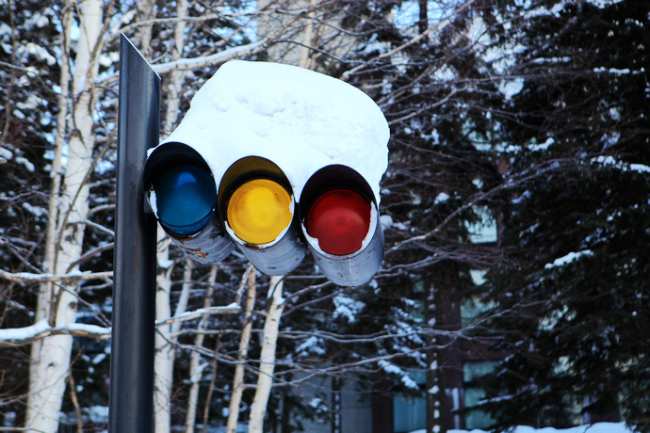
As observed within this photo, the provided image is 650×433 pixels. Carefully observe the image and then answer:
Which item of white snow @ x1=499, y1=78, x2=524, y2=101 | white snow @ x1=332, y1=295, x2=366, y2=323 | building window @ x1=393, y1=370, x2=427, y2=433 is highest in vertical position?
white snow @ x1=499, y1=78, x2=524, y2=101

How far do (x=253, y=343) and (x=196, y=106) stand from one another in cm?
1344

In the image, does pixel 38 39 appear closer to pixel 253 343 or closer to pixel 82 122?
pixel 82 122

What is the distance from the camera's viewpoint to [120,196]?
5.81 ft

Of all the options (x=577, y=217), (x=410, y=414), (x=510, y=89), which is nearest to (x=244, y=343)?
(x=577, y=217)

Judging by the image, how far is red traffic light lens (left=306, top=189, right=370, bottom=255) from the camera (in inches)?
65.2

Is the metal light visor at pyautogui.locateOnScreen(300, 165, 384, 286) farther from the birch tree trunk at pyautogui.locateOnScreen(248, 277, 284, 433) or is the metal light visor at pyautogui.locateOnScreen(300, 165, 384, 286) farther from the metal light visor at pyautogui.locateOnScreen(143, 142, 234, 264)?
the birch tree trunk at pyautogui.locateOnScreen(248, 277, 284, 433)

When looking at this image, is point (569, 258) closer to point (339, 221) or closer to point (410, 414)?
point (410, 414)

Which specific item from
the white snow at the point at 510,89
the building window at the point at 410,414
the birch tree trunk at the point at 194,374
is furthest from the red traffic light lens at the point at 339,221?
the building window at the point at 410,414

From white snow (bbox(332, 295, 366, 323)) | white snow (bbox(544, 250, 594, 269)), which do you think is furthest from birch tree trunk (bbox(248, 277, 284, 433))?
white snow (bbox(544, 250, 594, 269))

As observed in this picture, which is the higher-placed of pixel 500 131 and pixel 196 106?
pixel 500 131

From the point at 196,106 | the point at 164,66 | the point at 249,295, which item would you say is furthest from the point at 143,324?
the point at 249,295

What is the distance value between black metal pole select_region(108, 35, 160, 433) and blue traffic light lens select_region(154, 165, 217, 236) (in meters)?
0.07

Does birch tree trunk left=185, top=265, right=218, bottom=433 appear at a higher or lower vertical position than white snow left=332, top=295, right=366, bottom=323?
lower

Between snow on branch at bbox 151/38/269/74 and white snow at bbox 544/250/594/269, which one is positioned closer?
snow on branch at bbox 151/38/269/74
